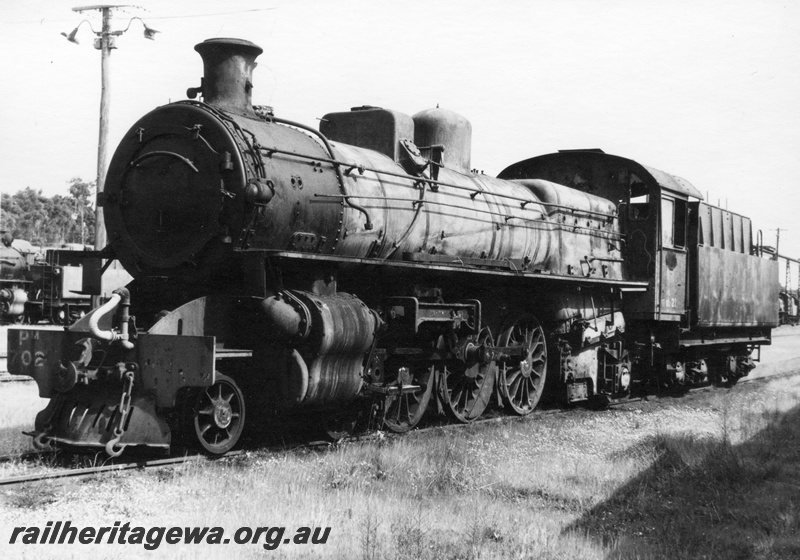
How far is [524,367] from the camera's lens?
11.9 meters

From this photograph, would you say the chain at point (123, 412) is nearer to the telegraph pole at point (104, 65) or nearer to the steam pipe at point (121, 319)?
the steam pipe at point (121, 319)

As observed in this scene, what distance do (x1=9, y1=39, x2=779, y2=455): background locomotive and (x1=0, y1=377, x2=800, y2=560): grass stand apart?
0.71 metres

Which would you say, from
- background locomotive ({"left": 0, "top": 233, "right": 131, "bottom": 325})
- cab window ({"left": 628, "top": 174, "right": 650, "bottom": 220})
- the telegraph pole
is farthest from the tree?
cab window ({"left": 628, "top": 174, "right": 650, "bottom": 220})

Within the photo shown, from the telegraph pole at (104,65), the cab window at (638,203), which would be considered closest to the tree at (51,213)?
the telegraph pole at (104,65)

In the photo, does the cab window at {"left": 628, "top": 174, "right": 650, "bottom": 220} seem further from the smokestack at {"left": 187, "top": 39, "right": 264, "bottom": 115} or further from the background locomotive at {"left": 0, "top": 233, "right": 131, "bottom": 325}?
the background locomotive at {"left": 0, "top": 233, "right": 131, "bottom": 325}

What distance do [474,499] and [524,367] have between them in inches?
212

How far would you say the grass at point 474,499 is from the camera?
5535 mm

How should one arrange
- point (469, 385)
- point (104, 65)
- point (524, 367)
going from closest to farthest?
point (469, 385), point (524, 367), point (104, 65)

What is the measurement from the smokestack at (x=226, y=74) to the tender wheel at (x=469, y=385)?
4.15m

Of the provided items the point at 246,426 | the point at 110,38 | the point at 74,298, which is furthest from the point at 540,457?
the point at 74,298

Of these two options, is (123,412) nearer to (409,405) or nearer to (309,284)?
(309,284)

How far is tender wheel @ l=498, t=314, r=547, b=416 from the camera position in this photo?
38.2 feet

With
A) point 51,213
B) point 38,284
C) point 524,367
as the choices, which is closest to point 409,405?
point 524,367

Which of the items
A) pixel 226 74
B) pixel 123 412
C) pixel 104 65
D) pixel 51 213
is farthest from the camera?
pixel 51 213
